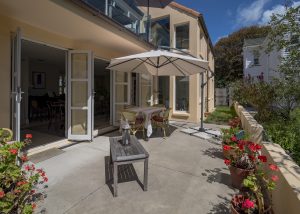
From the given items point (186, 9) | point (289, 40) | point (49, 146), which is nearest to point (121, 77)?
point (49, 146)

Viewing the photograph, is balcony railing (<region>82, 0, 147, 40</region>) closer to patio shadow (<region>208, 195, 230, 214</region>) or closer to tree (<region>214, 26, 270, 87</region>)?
patio shadow (<region>208, 195, 230, 214</region>)

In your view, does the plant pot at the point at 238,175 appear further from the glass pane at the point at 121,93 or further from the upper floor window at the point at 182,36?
the upper floor window at the point at 182,36

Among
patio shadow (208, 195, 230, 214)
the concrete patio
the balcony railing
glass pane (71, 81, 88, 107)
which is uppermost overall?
the balcony railing

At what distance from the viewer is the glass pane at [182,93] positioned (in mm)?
11008

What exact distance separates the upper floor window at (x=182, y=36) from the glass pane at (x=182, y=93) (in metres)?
1.76

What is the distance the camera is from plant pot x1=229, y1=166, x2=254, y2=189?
3512 millimetres

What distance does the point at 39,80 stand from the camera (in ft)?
39.2

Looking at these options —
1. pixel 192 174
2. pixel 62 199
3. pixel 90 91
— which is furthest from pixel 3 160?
pixel 90 91

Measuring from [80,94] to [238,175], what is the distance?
5.04m

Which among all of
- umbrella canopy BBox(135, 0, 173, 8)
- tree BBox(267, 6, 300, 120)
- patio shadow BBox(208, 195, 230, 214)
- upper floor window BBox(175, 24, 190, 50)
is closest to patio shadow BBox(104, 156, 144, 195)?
patio shadow BBox(208, 195, 230, 214)

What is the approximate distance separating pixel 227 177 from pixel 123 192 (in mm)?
2065

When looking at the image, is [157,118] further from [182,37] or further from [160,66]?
[182,37]

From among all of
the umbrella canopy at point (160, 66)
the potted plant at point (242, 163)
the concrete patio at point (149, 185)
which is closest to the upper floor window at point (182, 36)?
the umbrella canopy at point (160, 66)

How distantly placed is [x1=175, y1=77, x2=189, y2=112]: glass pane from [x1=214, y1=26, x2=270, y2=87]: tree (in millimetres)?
19390
